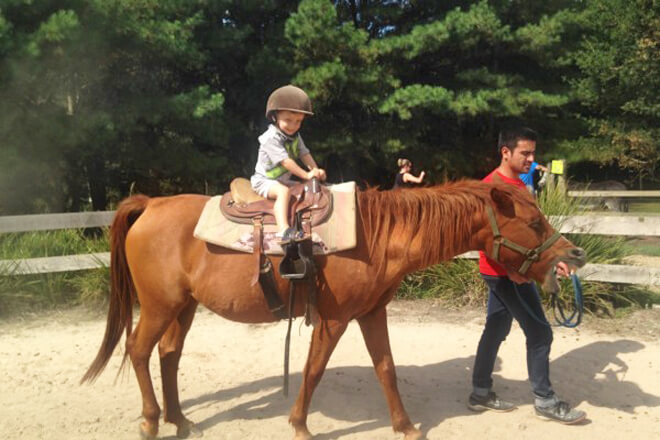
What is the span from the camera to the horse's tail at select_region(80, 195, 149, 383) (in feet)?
12.2

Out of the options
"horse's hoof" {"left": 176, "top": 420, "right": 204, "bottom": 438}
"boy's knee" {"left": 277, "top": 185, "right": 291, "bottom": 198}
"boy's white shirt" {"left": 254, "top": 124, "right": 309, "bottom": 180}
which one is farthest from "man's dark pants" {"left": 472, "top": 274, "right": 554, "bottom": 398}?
"horse's hoof" {"left": 176, "top": 420, "right": 204, "bottom": 438}

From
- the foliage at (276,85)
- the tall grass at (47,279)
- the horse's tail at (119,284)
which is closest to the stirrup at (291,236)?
the horse's tail at (119,284)

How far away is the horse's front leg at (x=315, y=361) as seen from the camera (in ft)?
10.5

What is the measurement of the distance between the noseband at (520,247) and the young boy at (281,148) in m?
1.09

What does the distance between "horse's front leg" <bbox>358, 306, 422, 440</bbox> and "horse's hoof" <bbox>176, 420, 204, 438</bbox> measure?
130 centimetres

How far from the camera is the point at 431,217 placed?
3.23m

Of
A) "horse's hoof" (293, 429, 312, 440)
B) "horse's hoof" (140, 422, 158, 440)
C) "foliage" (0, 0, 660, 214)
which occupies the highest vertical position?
"foliage" (0, 0, 660, 214)

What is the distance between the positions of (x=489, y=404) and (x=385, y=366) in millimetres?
970

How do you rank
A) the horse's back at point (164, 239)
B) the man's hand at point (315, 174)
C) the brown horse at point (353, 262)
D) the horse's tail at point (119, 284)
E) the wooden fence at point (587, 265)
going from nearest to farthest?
the brown horse at point (353, 262), the man's hand at point (315, 174), the horse's back at point (164, 239), the horse's tail at point (119, 284), the wooden fence at point (587, 265)

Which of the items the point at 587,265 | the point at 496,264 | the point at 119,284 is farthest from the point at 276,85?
the point at 496,264

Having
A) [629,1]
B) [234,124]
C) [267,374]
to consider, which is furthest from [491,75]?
[267,374]

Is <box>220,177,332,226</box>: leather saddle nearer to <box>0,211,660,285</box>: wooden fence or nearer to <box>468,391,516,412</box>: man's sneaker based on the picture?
<box>468,391,516,412</box>: man's sneaker

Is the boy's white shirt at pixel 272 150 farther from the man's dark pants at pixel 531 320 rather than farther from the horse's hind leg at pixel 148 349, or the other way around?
the man's dark pants at pixel 531 320

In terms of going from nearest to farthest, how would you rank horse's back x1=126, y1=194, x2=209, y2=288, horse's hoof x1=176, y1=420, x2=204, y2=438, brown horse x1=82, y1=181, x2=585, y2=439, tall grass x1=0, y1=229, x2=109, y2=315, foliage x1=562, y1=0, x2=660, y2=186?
brown horse x1=82, y1=181, x2=585, y2=439 < horse's back x1=126, y1=194, x2=209, y2=288 < horse's hoof x1=176, y1=420, x2=204, y2=438 < tall grass x1=0, y1=229, x2=109, y2=315 < foliage x1=562, y1=0, x2=660, y2=186
